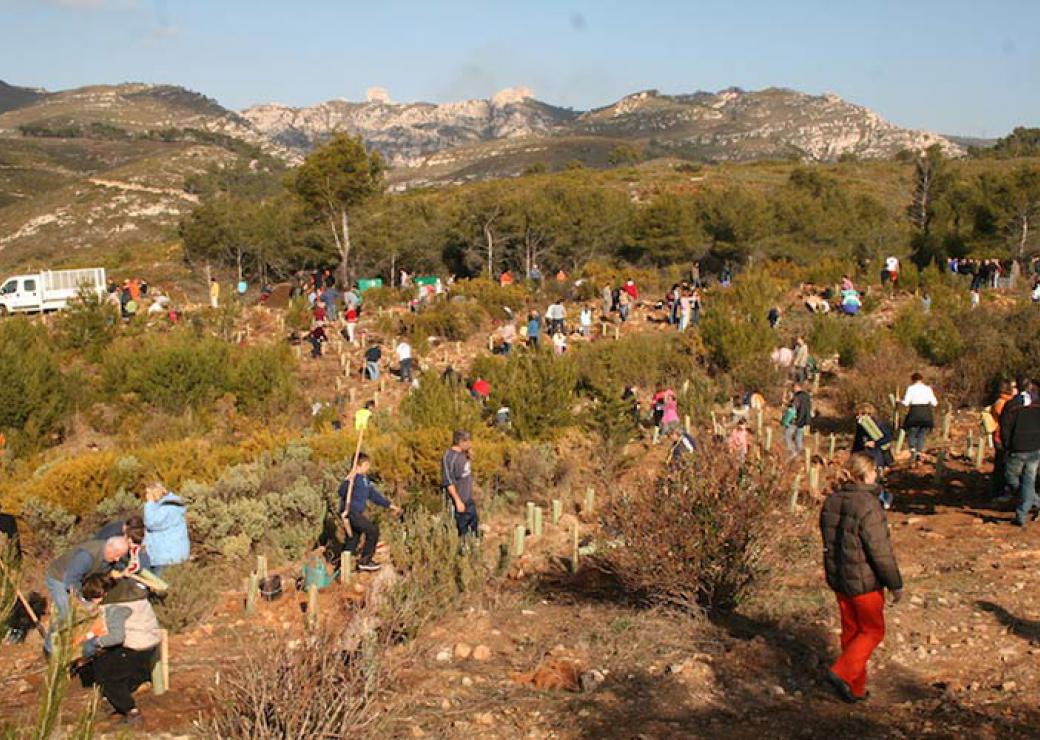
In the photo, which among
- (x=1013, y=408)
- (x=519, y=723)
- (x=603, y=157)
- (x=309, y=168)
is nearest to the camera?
(x=519, y=723)

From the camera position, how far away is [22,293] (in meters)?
28.3

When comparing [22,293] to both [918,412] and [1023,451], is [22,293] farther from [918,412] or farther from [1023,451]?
[1023,451]

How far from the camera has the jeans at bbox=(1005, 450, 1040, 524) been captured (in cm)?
828

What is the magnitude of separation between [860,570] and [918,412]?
7.36 metres

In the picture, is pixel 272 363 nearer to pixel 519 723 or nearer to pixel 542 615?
pixel 542 615

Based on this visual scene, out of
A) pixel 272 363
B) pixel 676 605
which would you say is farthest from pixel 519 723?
pixel 272 363

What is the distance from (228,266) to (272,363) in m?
25.5

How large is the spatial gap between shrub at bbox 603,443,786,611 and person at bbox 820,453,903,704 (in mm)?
1199

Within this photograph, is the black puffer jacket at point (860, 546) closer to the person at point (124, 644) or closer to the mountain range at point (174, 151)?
the person at point (124, 644)

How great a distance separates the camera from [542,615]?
686cm

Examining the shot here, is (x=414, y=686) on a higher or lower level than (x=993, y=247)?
lower

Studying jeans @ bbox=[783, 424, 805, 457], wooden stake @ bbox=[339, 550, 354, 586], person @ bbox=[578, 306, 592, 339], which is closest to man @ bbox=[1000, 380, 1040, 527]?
jeans @ bbox=[783, 424, 805, 457]

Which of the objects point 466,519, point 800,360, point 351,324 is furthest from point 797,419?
point 351,324

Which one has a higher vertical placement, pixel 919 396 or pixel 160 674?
pixel 919 396
